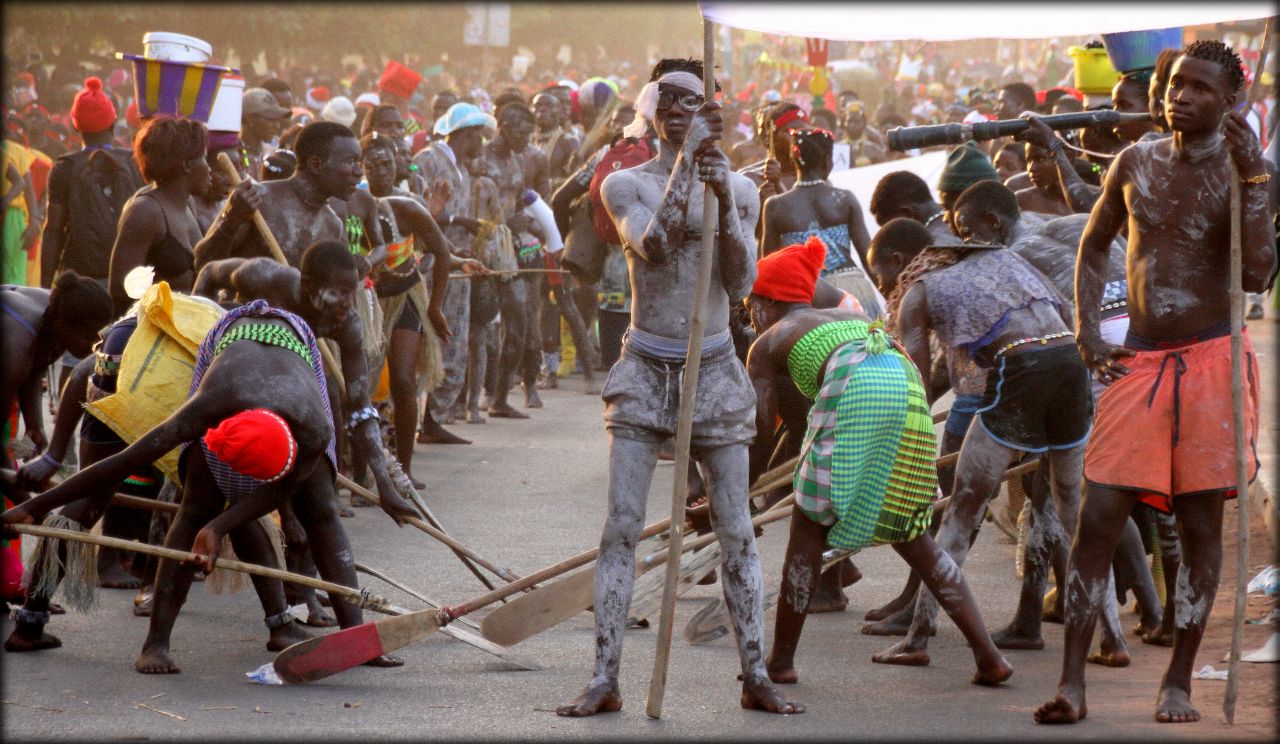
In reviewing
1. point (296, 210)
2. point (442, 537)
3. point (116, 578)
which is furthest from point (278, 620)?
point (296, 210)

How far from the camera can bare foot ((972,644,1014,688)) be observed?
5.52 m

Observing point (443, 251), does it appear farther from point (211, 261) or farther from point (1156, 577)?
point (1156, 577)

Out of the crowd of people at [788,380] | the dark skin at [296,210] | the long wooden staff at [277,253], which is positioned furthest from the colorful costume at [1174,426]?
the dark skin at [296,210]

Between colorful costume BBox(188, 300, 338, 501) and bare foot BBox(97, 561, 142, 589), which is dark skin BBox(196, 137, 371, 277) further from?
colorful costume BBox(188, 300, 338, 501)

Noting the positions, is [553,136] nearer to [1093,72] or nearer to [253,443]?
[1093,72]

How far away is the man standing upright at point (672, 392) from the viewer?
515cm

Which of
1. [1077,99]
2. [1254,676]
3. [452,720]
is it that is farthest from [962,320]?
[1077,99]

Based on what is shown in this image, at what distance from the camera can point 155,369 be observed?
6.04 m

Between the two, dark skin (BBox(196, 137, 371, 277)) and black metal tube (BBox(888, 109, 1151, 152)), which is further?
dark skin (BBox(196, 137, 371, 277))

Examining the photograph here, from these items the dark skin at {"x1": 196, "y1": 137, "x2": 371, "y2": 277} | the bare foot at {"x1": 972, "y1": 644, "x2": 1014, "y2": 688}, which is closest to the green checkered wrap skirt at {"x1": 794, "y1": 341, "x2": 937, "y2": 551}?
the bare foot at {"x1": 972, "y1": 644, "x2": 1014, "y2": 688}

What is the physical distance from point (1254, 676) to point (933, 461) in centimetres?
129

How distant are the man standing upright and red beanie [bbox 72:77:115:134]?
5920mm

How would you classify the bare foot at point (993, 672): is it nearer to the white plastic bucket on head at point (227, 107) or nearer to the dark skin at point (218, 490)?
the dark skin at point (218, 490)

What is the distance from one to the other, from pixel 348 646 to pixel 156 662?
0.67m
